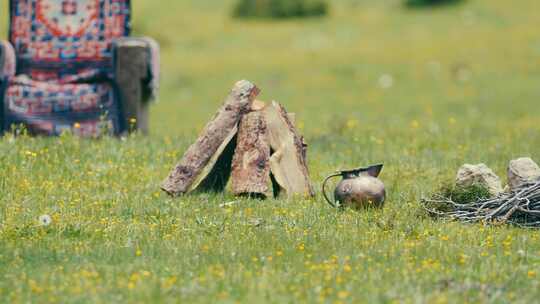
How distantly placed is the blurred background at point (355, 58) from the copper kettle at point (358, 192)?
7144mm

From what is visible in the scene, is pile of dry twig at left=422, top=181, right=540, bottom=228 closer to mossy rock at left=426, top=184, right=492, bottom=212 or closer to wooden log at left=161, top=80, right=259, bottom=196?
mossy rock at left=426, top=184, right=492, bottom=212

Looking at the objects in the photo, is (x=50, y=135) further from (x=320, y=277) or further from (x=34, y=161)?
(x=320, y=277)

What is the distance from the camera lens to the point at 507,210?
8570mm

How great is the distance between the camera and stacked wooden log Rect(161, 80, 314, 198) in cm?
951

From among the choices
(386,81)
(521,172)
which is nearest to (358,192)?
(521,172)

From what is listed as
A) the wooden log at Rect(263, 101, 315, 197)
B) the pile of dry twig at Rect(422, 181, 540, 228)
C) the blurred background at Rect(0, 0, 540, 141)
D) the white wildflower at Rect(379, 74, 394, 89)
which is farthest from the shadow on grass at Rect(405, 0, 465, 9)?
the pile of dry twig at Rect(422, 181, 540, 228)

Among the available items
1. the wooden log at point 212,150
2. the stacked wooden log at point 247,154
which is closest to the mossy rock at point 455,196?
the stacked wooden log at point 247,154

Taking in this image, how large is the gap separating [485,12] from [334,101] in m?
9.58

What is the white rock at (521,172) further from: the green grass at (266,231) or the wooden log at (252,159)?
the wooden log at (252,159)

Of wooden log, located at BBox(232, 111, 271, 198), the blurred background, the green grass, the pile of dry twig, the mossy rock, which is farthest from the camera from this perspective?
the blurred background

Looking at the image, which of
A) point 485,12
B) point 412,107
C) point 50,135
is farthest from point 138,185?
point 485,12

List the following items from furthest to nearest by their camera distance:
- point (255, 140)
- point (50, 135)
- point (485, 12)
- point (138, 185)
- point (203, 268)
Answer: point (485, 12) < point (50, 135) < point (138, 185) < point (255, 140) < point (203, 268)

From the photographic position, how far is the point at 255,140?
957cm

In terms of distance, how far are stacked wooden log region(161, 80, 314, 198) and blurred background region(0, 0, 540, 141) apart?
670 cm
